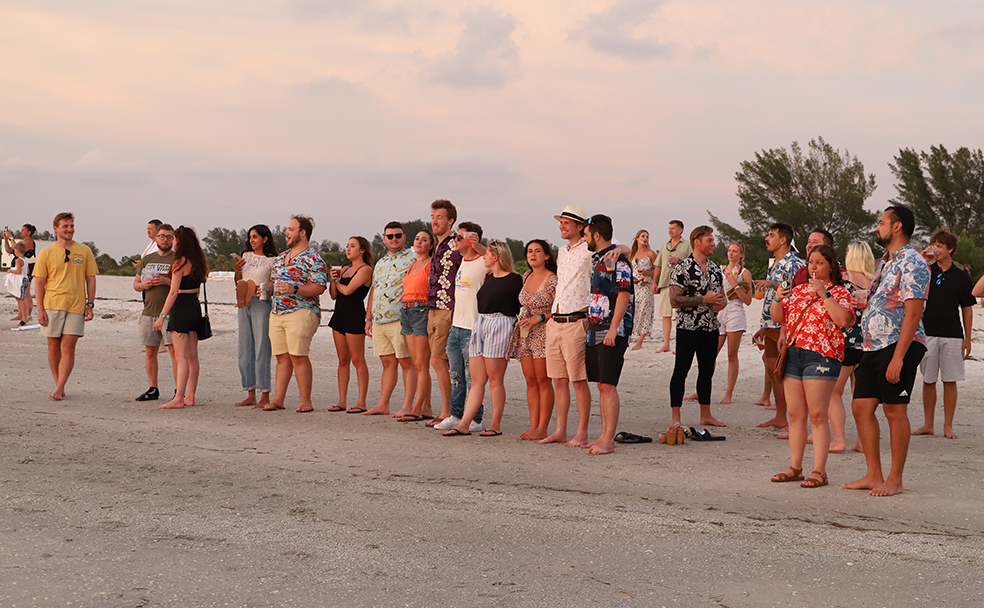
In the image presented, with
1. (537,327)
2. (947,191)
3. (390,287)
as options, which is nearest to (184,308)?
(390,287)

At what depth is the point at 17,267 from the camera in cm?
2020

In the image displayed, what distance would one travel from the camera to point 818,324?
248 inches

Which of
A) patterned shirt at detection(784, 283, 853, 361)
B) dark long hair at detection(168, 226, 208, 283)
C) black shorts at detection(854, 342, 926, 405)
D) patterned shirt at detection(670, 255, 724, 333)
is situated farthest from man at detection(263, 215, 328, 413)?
black shorts at detection(854, 342, 926, 405)

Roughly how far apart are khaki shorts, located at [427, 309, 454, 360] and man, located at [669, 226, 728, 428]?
2.30 meters

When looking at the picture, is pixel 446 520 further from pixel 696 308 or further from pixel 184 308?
pixel 184 308

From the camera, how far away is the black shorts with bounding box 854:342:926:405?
5836mm

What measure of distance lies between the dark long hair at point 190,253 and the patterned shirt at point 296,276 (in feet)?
2.97

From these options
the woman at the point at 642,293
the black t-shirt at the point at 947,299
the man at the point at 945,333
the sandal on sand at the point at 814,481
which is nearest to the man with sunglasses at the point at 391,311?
the sandal on sand at the point at 814,481

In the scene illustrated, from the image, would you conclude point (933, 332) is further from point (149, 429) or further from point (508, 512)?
point (149, 429)

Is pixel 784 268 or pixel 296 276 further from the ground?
pixel 784 268

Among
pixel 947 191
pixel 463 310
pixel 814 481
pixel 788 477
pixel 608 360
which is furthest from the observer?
pixel 947 191

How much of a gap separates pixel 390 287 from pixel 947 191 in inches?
1520

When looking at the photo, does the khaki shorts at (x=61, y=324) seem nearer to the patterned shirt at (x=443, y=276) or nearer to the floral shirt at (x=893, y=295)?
the patterned shirt at (x=443, y=276)

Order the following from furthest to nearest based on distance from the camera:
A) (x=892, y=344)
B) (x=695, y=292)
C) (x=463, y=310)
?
(x=463, y=310)
(x=695, y=292)
(x=892, y=344)
